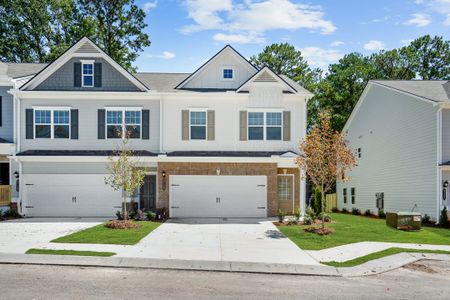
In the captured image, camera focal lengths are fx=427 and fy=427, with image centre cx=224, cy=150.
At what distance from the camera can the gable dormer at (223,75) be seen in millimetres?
22672

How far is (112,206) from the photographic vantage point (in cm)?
2125

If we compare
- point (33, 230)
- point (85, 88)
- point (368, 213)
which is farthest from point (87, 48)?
point (368, 213)

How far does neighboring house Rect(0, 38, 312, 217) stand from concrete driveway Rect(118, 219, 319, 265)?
2661 mm

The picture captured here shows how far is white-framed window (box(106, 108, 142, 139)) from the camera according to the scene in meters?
21.6

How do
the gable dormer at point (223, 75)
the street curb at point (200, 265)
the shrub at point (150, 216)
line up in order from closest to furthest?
the street curb at point (200, 265) < the shrub at point (150, 216) < the gable dormer at point (223, 75)

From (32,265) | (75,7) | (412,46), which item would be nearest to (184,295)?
(32,265)

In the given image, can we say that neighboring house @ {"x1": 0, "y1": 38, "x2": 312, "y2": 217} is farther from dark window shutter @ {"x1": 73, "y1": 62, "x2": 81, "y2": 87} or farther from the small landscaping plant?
the small landscaping plant

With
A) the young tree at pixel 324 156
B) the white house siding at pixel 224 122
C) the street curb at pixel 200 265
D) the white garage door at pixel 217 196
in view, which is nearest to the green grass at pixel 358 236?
the young tree at pixel 324 156

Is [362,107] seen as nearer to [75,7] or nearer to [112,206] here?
[112,206]

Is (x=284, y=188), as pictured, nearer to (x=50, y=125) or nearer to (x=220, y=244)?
(x=220, y=244)

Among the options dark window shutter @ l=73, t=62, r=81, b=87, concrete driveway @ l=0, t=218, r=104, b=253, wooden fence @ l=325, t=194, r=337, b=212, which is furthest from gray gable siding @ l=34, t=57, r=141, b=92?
wooden fence @ l=325, t=194, r=337, b=212

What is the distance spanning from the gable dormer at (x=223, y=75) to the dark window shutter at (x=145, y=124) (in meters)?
2.61

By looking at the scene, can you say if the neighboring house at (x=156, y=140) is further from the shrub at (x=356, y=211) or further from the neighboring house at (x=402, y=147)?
the shrub at (x=356, y=211)

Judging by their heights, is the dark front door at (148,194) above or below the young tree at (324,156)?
below
